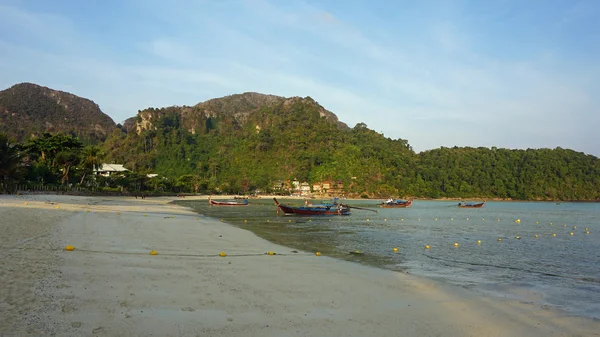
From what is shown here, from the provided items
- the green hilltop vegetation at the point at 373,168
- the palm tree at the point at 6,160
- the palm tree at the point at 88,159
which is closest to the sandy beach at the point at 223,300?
the palm tree at the point at 6,160

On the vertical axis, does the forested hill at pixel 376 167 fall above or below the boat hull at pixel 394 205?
above

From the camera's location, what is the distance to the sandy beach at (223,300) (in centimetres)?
587

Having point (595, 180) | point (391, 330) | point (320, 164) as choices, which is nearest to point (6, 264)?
point (391, 330)

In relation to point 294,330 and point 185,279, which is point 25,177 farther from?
point 294,330

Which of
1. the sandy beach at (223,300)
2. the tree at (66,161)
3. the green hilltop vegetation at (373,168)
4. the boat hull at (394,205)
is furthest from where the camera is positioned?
the green hilltop vegetation at (373,168)

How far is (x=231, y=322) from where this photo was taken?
6207 mm

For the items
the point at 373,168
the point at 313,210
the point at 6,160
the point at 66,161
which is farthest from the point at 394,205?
the point at 373,168

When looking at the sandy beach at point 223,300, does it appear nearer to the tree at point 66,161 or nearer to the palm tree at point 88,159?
the tree at point 66,161

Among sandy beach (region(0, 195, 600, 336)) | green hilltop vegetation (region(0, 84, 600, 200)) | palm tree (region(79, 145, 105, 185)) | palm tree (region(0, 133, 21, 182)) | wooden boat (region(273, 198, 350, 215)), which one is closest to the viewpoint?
sandy beach (region(0, 195, 600, 336))

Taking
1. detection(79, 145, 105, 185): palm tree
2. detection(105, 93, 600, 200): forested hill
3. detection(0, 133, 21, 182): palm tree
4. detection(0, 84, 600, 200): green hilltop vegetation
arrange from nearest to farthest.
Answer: detection(0, 133, 21, 182): palm tree → detection(79, 145, 105, 185): palm tree → detection(0, 84, 600, 200): green hilltop vegetation → detection(105, 93, 600, 200): forested hill

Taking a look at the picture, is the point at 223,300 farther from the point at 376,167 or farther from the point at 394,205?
the point at 376,167

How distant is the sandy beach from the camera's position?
231 inches

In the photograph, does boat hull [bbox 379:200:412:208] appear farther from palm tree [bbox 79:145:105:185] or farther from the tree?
the tree

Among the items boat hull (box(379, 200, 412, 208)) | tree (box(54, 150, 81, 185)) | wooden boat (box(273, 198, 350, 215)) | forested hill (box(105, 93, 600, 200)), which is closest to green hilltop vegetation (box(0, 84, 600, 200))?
forested hill (box(105, 93, 600, 200))
